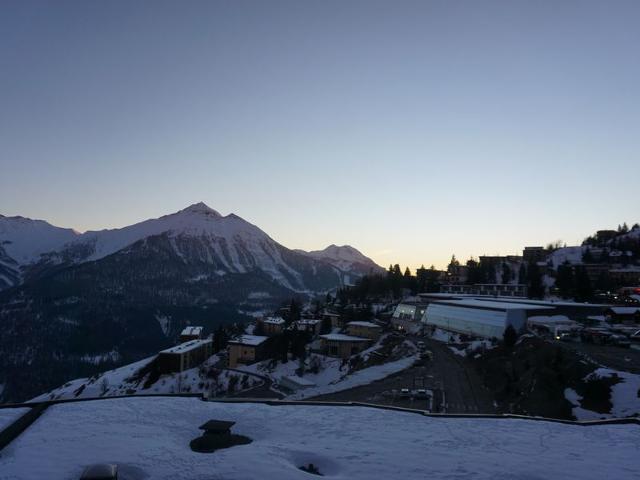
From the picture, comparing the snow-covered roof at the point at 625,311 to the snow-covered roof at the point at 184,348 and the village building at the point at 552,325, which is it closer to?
the village building at the point at 552,325

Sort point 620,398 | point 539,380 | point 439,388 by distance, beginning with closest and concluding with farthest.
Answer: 1. point 620,398
2. point 539,380
3. point 439,388

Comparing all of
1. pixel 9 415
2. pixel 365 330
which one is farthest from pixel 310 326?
pixel 9 415

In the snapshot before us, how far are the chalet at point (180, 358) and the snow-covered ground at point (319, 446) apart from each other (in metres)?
71.6

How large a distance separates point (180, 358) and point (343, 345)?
3378 centimetres

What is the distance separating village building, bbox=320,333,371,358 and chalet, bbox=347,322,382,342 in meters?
5.05

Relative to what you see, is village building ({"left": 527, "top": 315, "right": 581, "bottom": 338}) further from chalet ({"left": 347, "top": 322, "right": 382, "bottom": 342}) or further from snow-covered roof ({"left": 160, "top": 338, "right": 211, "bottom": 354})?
snow-covered roof ({"left": 160, "top": 338, "right": 211, "bottom": 354})

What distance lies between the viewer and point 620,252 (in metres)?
166

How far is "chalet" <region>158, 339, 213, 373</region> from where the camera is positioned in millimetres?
95619

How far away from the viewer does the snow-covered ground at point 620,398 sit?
34.2m

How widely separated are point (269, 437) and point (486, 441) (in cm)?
1016

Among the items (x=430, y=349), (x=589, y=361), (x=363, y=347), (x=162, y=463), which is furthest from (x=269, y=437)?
(x=363, y=347)

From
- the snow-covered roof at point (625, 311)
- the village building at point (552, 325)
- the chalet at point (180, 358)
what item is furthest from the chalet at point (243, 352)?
the snow-covered roof at point (625, 311)

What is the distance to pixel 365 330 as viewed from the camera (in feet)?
336

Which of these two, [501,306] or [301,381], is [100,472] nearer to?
[301,381]
